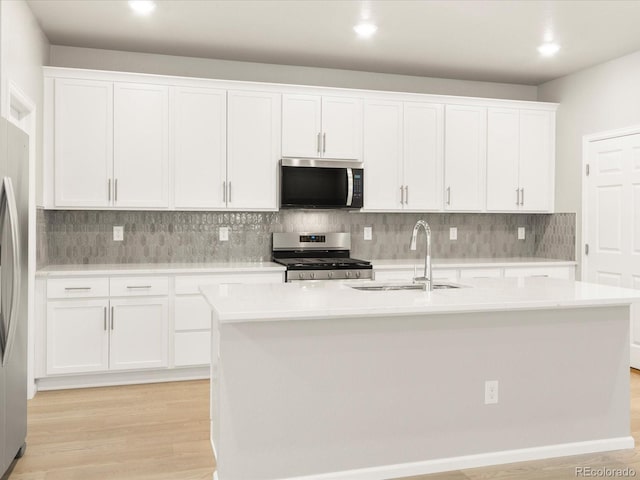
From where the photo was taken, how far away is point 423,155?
530cm

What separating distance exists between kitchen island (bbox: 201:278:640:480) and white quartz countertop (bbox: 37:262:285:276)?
1502mm

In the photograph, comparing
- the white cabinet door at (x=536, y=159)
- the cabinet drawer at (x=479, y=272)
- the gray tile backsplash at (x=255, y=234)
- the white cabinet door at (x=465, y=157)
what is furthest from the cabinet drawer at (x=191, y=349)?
the white cabinet door at (x=536, y=159)

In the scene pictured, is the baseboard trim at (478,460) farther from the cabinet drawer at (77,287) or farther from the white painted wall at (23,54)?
the white painted wall at (23,54)

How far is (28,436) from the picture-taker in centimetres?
329

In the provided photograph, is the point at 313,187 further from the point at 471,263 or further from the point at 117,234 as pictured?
the point at 117,234

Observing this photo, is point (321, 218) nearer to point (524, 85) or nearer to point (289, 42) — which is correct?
point (289, 42)

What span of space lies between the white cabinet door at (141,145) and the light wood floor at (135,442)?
1.53 metres

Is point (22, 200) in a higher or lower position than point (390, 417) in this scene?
higher

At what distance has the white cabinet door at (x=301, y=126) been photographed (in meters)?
4.91

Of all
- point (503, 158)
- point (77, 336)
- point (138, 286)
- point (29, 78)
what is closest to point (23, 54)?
point (29, 78)

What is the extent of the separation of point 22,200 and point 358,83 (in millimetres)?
3431

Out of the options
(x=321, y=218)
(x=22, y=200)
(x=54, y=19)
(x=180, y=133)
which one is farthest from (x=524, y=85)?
(x=22, y=200)

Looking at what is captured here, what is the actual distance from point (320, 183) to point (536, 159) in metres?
2.26

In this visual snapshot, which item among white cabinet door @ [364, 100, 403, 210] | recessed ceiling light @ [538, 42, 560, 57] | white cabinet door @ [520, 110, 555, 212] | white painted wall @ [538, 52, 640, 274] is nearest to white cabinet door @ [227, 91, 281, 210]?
white cabinet door @ [364, 100, 403, 210]
